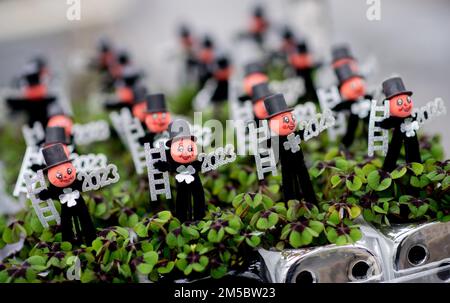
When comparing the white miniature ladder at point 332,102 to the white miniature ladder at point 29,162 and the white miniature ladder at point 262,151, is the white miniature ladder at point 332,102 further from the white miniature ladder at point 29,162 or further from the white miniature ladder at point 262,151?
the white miniature ladder at point 29,162

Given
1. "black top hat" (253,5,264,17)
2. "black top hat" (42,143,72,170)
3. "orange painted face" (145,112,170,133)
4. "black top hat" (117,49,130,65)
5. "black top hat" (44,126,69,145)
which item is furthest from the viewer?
"black top hat" (253,5,264,17)

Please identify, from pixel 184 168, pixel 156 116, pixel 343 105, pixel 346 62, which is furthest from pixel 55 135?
pixel 346 62

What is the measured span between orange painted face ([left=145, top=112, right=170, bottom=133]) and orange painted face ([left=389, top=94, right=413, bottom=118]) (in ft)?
2.21

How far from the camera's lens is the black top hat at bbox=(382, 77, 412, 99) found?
138 centimetres

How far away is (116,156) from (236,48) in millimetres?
1526

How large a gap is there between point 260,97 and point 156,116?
330 mm

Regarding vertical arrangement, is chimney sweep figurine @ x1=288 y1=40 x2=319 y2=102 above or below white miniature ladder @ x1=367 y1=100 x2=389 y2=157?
above

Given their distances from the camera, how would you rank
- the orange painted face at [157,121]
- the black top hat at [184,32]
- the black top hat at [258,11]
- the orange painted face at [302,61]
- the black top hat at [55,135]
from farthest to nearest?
the black top hat at [184,32], the black top hat at [258,11], the orange painted face at [302,61], the orange painted face at [157,121], the black top hat at [55,135]

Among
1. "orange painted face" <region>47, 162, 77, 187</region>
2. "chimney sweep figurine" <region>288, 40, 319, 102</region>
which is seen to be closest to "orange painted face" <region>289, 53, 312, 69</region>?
"chimney sweep figurine" <region>288, 40, 319, 102</region>

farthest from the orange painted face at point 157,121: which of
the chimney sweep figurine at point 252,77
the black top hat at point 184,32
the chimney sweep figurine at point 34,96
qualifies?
the black top hat at point 184,32

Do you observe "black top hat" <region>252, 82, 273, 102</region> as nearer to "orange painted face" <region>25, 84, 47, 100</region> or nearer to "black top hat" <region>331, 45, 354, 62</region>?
"black top hat" <region>331, 45, 354, 62</region>

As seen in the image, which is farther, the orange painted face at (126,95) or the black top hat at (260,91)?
the orange painted face at (126,95)

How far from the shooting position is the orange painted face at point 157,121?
160 cm
